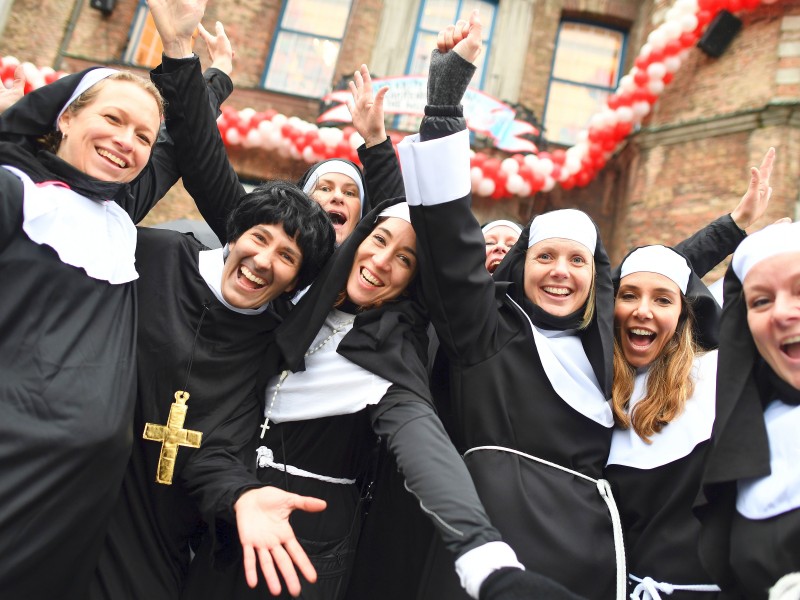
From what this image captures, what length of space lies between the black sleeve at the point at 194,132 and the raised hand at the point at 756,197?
9.79 feet

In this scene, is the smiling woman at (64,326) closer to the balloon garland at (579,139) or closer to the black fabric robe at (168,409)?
the black fabric robe at (168,409)

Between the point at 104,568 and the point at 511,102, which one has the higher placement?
the point at 511,102

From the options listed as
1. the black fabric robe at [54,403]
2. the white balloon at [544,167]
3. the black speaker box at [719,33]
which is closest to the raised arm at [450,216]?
the black fabric robe at [54,403]

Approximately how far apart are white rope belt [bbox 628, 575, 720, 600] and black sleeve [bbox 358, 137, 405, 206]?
212 cm

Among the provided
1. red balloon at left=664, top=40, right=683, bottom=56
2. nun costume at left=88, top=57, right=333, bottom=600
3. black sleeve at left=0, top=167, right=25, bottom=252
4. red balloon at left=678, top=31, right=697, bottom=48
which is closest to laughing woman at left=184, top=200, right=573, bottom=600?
nun costume at left=88, top=57, right=333, bottom=600

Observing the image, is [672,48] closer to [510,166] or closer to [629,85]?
[629,85]

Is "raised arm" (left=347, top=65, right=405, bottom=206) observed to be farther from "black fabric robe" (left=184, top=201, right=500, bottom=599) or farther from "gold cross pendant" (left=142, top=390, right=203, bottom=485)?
"gold cross pendant" (left=142, top=390, right=203, bottom=485)

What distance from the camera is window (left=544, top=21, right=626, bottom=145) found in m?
9.09

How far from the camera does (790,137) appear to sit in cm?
681

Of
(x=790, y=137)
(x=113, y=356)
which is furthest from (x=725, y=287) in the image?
(x=790, y=137)

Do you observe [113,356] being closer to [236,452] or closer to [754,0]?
[236,452]

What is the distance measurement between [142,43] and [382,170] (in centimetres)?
853

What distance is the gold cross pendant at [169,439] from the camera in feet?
6.30

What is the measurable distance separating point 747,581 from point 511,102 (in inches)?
332
